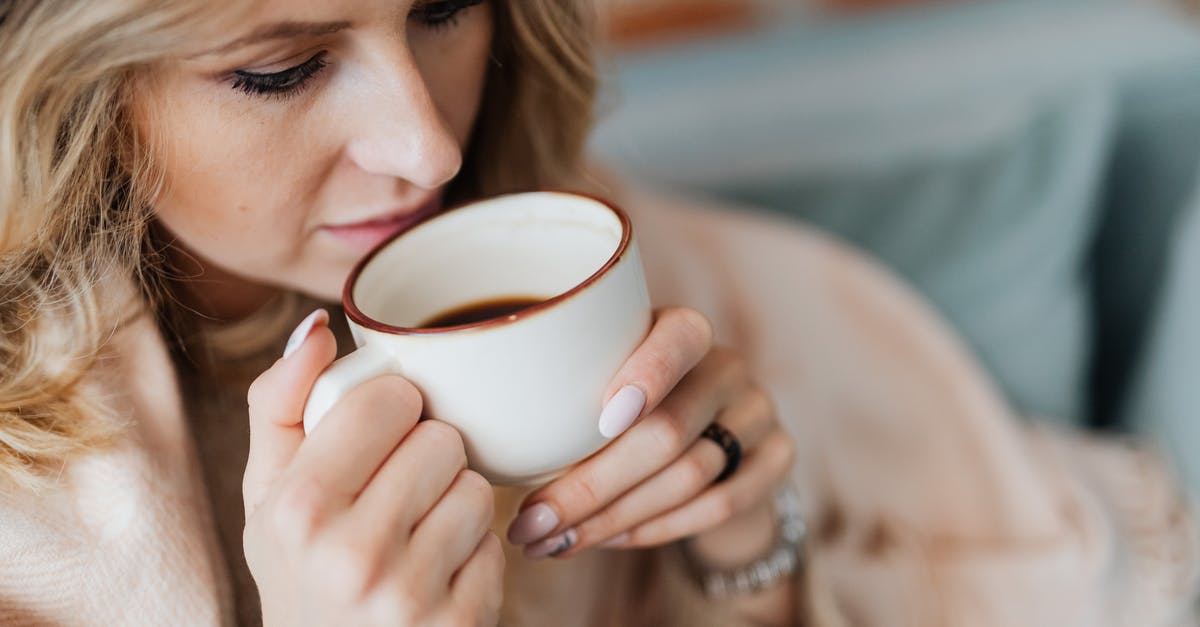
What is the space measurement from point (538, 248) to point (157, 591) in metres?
0.31

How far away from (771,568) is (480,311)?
357mm

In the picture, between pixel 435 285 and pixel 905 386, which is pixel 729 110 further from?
pixel 435 285

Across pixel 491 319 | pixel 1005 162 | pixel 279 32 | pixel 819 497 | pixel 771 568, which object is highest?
pixel 279 32

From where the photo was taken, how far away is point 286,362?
21.8 inches

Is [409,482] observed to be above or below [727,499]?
above

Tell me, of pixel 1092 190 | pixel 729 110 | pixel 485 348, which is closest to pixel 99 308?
pixel 485 348

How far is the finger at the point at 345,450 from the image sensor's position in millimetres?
517

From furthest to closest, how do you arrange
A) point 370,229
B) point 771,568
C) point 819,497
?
point 819,497 → point 771,568 → point 370,229

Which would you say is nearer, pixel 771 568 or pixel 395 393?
pixel 395 393

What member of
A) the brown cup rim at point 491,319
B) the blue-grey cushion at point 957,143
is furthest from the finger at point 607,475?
the blue-grey cushion at point 957,143

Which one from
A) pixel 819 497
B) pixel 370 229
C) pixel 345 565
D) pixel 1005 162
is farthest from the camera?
pixel 1005 162

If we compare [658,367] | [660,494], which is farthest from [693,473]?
[658,367]

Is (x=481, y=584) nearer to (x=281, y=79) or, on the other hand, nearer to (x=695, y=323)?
(x=695, y=323)

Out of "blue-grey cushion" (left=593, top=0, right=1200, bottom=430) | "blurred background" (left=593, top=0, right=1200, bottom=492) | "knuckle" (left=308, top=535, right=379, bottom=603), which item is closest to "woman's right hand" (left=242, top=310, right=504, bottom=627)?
"knuckle" (left=308, top=535, right=379, bottom=603)
